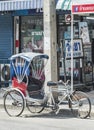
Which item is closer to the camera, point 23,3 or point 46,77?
point 46,77

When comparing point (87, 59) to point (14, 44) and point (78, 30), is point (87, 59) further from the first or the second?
point (14, 44)

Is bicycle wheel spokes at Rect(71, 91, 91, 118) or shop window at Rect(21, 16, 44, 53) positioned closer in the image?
bicycle wheel spokes at Rect(71, 91, 91, 118)

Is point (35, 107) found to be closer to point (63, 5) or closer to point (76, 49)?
point (63, 5)

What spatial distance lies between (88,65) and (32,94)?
534cm

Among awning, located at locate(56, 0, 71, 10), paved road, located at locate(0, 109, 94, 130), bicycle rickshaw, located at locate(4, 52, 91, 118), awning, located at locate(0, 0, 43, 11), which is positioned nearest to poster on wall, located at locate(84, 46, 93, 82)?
awning, located at locate(56, 0, 71, 10)

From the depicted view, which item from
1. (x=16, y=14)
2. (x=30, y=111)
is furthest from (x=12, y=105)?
(x=16, y=14)

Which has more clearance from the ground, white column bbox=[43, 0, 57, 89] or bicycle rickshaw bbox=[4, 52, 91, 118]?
white column bbox=[43, 0, 57, 89]

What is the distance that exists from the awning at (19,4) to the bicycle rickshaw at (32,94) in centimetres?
363

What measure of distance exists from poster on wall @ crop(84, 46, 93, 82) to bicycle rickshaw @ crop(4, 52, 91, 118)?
452cm

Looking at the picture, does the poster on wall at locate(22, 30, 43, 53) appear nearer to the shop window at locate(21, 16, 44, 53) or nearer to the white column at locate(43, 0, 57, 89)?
the shop window at locate(21, 16, 44, 53)

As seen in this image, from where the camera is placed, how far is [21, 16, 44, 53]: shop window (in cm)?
1891

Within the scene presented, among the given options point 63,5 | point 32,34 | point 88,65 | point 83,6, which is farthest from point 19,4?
point 83,6

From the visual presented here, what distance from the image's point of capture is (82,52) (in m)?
17.9

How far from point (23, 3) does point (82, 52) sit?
2625mm
